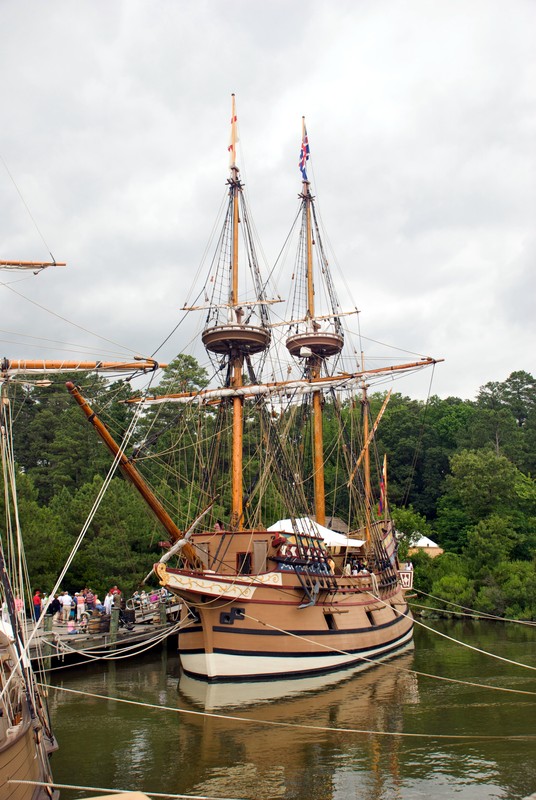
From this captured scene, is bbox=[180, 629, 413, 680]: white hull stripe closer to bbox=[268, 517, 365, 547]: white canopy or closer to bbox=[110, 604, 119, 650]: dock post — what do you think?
bbox=[110, 604, 119, 650]: dock post

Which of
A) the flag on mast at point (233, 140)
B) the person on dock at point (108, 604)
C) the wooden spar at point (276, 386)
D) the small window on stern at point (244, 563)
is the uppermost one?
the flag on mast at point (233, 140)

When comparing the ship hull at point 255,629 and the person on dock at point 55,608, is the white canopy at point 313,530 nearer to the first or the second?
the ship hull at point 255,629

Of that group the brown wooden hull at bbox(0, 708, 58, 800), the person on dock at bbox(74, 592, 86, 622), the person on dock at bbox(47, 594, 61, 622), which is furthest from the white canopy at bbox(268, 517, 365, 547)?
the brown wooden hull at bbox(0, 708, 58, 800)

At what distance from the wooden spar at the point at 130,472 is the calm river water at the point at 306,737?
13.4ft

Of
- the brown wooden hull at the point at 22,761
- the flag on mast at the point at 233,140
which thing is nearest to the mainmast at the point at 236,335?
the flag on mast at the point at 233,140

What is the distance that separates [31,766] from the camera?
30.4 ft

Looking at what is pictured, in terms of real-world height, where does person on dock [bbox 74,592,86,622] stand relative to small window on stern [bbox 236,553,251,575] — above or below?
below

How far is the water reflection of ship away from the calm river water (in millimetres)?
35

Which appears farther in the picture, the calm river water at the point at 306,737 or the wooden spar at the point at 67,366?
the wooden spar at the point at 67,366

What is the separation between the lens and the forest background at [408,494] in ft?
103

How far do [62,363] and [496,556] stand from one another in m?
33.3

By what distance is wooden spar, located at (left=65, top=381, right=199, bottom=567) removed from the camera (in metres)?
19.5

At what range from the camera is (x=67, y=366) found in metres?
18.1

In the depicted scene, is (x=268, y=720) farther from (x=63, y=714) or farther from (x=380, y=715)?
(x=63, y=714)
